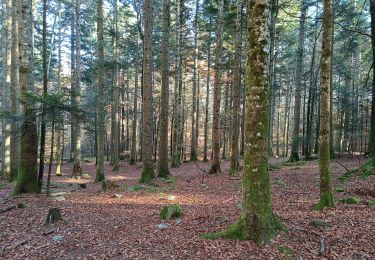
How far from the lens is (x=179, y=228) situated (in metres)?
6.19

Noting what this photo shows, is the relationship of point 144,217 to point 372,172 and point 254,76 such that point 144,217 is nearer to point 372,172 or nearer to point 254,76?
point 254,76

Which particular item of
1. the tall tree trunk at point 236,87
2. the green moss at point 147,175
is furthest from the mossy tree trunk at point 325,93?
the green moss at point 147,175

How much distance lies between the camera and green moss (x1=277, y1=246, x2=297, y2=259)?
14.8ft

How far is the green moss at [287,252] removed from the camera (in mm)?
4496

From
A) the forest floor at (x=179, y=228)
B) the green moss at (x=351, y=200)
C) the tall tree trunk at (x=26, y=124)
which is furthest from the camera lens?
the tall tree trunk at (x=26, y=124)

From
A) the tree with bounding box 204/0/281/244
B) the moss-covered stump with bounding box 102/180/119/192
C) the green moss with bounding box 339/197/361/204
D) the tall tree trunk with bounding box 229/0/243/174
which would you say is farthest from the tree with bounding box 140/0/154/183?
the tree with bounding box 204/0/281/244

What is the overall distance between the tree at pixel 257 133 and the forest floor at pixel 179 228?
330mm

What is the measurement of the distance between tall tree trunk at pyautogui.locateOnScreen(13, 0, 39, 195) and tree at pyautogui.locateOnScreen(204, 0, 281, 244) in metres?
7.91

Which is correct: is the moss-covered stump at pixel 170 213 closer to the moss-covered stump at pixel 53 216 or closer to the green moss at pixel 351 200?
the moss-covered stump at pixel 53 216

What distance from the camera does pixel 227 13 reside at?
16.5 metres

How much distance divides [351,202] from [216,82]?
9.11m

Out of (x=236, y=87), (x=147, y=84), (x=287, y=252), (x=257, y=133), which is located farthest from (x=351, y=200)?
(x=147, y=84)

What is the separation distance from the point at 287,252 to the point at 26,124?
890 centimetres

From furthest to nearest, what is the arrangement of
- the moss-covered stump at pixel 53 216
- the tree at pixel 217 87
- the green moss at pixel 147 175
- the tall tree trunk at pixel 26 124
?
the tree at pixel 217 87
the green moss at pixel 147 175
the tall tree trunk at pixel 26 124
the moss-covered stump at pixel 53 216
